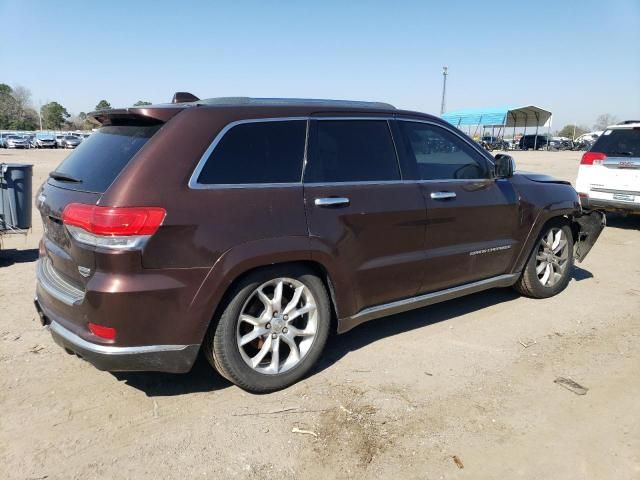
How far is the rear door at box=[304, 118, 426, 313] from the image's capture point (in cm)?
350

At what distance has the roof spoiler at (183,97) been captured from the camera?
3.74m

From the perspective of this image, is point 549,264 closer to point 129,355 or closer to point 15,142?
point 129,355

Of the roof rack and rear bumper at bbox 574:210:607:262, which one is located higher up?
the roof rack

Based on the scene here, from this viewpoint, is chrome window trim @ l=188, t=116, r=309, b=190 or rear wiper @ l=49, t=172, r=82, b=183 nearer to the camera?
chrome window trim @ l=188, t=116, r=309, b=190

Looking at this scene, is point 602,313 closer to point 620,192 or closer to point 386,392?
point 386,392

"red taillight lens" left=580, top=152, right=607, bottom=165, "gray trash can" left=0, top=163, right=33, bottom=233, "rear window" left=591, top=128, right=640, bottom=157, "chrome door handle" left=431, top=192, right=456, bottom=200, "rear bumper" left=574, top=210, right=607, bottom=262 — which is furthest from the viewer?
"red taillight lens" left=580, top=152, right=607, bottom=165

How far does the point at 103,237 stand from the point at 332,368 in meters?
1.83

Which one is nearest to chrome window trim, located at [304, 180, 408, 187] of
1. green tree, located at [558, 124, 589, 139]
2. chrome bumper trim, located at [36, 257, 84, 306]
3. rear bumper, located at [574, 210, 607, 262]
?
chrome bumper trim, located at [36, 257, 84, 306]

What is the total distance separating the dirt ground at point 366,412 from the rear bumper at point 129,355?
351 mm

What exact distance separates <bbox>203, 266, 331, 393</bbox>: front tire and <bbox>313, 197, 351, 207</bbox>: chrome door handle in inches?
17.2

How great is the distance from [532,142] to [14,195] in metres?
55.4

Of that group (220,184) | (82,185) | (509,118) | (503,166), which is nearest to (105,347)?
(82,185)

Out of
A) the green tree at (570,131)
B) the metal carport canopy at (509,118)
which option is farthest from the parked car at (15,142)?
the green tree at (570,131)

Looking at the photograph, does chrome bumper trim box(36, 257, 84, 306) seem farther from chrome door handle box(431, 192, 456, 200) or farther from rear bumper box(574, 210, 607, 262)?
rear bumper box(574, 210, 607, 262)
